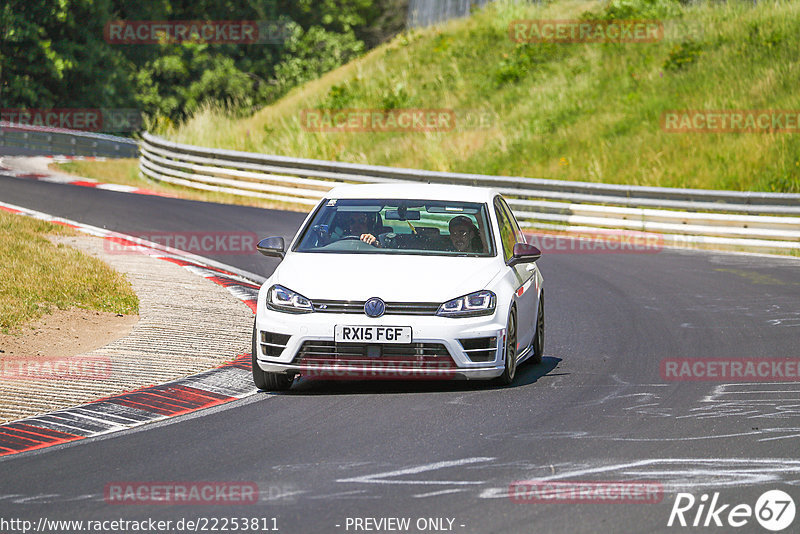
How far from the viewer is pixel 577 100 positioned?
32938mm

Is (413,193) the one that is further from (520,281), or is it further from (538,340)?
(538,340)

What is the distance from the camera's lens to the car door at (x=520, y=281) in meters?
10.1

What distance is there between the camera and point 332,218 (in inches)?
416

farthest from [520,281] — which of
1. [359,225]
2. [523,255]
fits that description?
[359,225]

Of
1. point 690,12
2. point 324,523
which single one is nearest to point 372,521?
point 324,523

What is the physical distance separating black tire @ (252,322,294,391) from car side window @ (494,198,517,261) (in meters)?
2.05

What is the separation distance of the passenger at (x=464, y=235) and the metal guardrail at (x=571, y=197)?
39.9 ft

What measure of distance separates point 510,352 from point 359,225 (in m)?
1.70

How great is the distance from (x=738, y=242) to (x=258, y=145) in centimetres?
1610

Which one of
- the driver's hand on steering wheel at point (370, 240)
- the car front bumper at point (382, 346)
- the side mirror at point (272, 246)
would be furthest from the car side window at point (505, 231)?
the side mirror at point (272, 246)

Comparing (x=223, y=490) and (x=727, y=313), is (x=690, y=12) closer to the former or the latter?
(x=727, y=313)

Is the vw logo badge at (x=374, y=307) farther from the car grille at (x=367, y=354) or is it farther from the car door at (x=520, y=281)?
the car door at (x=520, y=281)

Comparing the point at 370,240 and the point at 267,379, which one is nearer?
the point at 267,379

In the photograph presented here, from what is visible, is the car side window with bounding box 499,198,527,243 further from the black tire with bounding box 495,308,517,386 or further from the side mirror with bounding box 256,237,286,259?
the side mirror with bounding box 256,237,286,259
